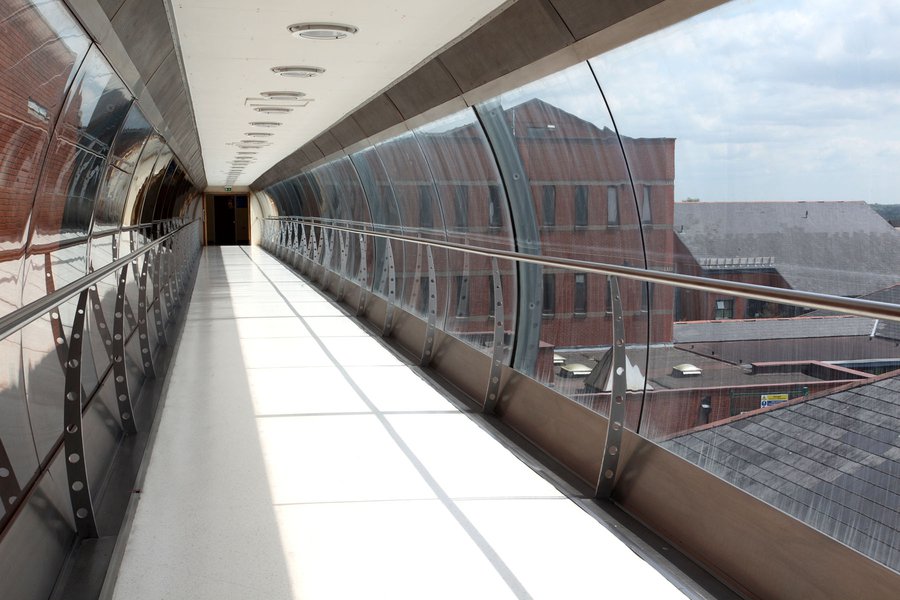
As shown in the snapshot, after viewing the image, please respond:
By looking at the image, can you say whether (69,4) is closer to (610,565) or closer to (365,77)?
(610,565)

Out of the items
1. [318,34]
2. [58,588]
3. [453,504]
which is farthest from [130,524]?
[318,34]

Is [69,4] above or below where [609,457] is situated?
above

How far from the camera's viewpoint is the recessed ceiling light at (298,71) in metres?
8.09

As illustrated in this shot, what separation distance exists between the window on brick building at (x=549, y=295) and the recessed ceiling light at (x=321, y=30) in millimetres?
2121

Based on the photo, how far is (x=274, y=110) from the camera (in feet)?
37.0

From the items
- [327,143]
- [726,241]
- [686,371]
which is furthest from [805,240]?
[327,143]

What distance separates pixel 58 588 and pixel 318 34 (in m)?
4.47

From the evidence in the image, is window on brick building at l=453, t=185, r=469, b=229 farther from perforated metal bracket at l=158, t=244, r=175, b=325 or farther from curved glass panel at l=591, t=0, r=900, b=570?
curved glass panel at l=591, t=0, r=900, b=570

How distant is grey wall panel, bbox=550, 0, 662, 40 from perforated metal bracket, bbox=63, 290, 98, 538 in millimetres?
2766

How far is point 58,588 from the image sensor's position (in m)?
2.84

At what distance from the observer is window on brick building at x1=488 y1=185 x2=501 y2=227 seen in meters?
7.99

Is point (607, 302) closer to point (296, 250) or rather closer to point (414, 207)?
point (414, 207)

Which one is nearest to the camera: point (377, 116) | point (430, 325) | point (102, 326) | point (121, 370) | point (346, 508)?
point (346, 508)

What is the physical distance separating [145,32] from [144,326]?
5.88 feet
